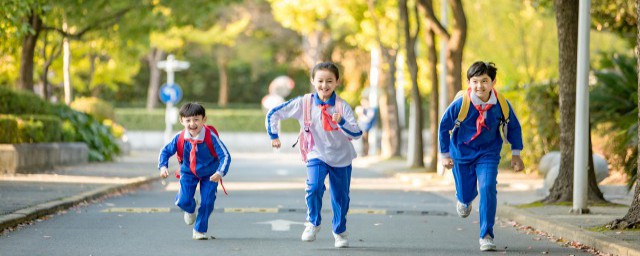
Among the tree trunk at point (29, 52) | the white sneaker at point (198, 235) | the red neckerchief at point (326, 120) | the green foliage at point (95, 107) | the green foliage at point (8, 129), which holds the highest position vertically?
the tree trunk at point (29, 52)

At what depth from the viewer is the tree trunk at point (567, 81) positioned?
17.3 metres

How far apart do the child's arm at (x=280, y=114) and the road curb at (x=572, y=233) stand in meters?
2.93

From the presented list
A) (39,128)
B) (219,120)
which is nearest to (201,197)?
(39,128)

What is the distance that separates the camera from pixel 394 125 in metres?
42.5

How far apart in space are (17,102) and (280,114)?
51.8 ft

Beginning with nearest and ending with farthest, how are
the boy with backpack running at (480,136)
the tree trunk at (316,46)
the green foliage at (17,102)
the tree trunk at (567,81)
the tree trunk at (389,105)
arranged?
1. the boy with backpack running at (480,136)
2. the tree trunk at (567,81)
3. the green foliage at (17,102)
4. the tree trunk at (389,105)
5. the tree trunk at (316,46)

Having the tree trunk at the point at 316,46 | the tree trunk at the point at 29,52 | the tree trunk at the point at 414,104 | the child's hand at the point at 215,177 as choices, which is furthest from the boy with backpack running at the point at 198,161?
the tree trunk at the point at 316,46

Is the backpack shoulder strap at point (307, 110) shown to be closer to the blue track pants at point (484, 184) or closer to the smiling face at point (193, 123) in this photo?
the smiling face at point (193, 123)

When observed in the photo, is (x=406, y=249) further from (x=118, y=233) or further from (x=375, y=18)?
(x=375, y=18)

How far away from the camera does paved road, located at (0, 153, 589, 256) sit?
39.5 feet

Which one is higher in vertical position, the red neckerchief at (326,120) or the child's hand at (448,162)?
the red neckerchief at (326,120)

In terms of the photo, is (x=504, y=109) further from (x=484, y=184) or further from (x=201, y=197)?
(x=201, y=197)

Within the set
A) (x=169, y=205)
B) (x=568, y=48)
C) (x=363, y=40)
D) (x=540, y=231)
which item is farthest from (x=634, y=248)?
(x=363, y=40)

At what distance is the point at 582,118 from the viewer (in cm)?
1588
